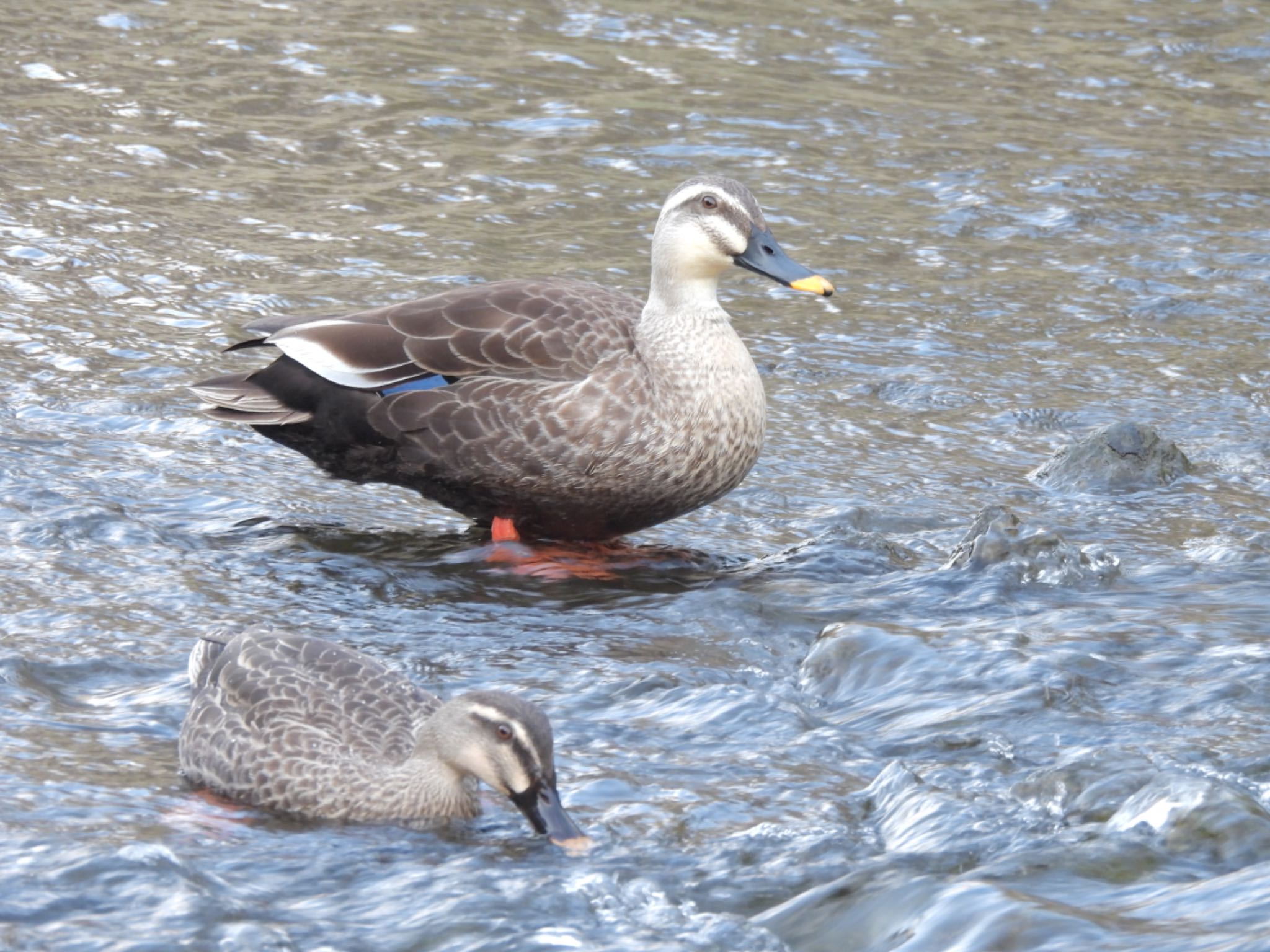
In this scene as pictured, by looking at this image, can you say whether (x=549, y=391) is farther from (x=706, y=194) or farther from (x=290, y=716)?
(x=290, y=716)

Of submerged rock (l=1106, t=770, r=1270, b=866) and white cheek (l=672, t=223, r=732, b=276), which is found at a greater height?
white cheek (l=672, t=223, r=732, b=276)

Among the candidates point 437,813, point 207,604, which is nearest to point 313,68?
point 207,604

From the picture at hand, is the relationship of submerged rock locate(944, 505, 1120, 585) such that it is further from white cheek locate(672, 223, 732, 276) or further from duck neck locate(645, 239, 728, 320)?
white cheek locate(672, 223, 732, 276)

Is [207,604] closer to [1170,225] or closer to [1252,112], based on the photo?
[1170,225]

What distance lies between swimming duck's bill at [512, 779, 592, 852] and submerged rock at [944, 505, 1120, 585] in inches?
105

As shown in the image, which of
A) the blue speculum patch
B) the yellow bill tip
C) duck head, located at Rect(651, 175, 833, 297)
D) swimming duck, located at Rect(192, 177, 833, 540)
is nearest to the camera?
swimming duck, located at Rect(192, 177, 833, 540)

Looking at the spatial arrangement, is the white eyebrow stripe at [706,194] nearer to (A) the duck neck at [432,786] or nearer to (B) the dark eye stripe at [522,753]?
(A) the duck neck at [432,786]

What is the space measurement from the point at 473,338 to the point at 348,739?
2465 mm

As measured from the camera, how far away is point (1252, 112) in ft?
50.3

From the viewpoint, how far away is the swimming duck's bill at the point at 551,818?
5344 mm

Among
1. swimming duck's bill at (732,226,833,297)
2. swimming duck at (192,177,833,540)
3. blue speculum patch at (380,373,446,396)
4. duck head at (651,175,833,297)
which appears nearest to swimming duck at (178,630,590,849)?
swimming duck at (192,177,833,540)

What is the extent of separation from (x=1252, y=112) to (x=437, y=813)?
11604mm

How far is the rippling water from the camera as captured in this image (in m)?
5.25

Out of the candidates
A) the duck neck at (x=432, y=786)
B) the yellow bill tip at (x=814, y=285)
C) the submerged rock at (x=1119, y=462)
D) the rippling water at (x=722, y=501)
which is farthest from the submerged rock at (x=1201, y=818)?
the submerged rock at (x=1119, y=462)
